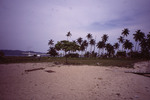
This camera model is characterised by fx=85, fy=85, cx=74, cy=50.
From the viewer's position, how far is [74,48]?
2333 cm

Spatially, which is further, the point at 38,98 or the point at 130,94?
the point at 130,94

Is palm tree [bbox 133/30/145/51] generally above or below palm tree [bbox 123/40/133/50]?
above

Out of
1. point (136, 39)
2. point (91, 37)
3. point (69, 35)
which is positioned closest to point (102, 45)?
point (91, 37)

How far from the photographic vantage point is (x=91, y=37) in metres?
79.1

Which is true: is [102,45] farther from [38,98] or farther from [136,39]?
[38,98]

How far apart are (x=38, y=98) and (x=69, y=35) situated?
69.3 metres

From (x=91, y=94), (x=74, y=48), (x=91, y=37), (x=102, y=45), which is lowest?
(x=91, y=94)

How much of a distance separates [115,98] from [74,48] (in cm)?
1861

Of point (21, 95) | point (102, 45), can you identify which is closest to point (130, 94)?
point (21, 95)

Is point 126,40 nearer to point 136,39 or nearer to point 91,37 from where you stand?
point 136,39

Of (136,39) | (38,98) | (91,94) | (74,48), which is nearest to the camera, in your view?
(38,98)

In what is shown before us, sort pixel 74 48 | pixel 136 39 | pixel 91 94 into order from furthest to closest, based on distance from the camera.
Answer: pixel 136 39 < pixel 74 48 < pixel 91 94

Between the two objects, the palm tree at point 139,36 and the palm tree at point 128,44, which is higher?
the palm tree at point 139,36

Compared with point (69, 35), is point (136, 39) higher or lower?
lower
